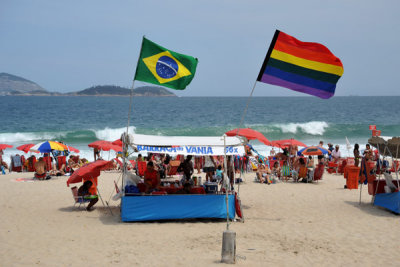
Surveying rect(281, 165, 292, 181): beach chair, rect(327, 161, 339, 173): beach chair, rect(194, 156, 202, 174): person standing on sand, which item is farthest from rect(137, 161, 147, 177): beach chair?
rect(327, 161, 339, 173): beach chair

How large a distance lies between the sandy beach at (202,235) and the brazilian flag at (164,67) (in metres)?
3.16

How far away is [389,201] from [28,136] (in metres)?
34.7

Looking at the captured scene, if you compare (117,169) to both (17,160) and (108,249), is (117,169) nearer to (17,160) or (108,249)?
(17,160)

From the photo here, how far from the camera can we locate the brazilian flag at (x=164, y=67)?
9.37 meters

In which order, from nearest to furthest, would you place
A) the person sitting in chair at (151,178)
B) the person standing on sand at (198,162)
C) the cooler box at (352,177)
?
the person sitting in chair at (151,178), the cooler box at (352,177), the person standing on sand at (198,162)

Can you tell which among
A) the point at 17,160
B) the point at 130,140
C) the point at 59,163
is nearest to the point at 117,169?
the point at 59,163

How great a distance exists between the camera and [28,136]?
38.6 metres

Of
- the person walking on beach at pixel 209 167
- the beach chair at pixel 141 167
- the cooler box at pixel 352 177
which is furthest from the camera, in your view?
the beach chair at pixel 141 167

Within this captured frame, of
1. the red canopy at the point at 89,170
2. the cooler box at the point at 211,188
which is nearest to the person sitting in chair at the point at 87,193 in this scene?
the red canopy at the point at 89,170

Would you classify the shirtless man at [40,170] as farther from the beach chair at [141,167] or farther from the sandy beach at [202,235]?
the beach chair at [141,167]

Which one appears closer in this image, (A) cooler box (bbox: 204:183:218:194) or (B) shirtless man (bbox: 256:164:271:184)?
(A) cooler box (bbox: 204:183:218:194)

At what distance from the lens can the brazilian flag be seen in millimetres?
9367

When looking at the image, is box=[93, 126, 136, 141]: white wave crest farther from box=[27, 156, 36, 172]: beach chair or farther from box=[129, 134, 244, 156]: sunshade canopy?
box=[129, 134, 244, 156]: sunshade canopy

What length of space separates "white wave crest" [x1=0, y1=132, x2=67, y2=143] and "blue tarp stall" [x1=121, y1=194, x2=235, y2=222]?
29521 millimetres
